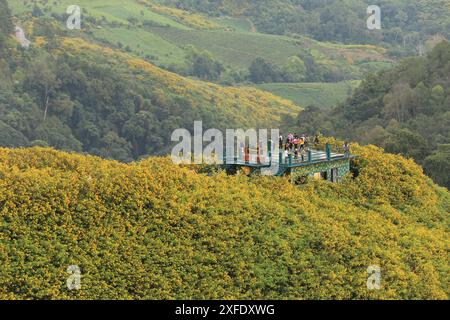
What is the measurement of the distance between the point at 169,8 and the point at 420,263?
171 metres

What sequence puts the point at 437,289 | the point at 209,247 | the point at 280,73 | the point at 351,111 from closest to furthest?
the point at 209,247 < the point at 437,289 < the point at 351,111 < the point at 280,73

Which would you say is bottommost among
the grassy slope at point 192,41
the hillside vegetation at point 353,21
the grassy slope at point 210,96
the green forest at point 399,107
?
the green forest at point 399,107

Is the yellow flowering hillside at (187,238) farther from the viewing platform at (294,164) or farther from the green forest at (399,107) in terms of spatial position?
the green forest at (399,107)

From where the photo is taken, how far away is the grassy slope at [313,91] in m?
133

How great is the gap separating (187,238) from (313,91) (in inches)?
4807

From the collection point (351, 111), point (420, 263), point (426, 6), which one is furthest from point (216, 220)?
point (426, 6)

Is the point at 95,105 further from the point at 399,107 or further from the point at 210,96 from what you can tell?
the point at 399,107

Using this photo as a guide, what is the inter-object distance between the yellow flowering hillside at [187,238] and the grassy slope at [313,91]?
108179mm

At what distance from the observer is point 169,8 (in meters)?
188

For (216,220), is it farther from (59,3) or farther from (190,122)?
(59,3)

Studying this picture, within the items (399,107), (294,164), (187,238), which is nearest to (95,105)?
(399,107)

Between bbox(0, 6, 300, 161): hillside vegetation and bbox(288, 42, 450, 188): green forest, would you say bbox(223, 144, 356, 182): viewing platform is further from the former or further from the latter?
bbox(0, 6, 300, 161): hillside vegetation

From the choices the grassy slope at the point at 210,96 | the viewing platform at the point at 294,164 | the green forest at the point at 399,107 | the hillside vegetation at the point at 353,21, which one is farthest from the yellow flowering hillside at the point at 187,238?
the hillside vegetation at the point at 353,21
